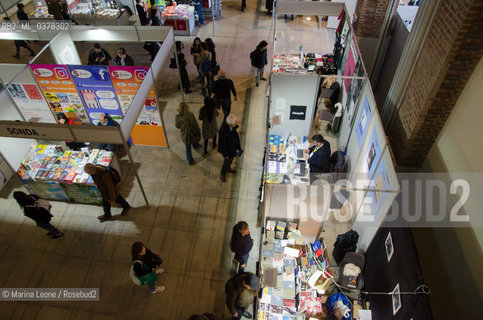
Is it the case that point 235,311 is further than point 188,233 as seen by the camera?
No

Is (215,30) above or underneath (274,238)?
above

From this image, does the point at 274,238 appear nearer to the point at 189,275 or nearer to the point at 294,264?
the point at 294,264

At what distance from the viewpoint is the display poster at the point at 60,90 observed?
6.34m

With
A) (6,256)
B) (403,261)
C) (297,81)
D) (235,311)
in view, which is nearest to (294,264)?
(235,311)

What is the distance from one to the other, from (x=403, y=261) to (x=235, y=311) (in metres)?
2.26

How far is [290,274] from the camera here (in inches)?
185

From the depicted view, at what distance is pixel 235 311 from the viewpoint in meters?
4.17

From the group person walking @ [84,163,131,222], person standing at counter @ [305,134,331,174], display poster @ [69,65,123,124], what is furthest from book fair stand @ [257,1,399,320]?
display poster @ [69,65,123,124]

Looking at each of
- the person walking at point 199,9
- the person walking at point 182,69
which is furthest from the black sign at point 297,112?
the person walking at point 199,9

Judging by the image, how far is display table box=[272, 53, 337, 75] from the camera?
8.46 m

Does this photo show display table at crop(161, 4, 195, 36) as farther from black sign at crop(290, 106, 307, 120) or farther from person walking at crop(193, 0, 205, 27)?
black sign at crop(290, 106, 307, 120)

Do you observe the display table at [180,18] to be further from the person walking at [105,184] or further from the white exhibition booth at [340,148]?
the person walking at [105,184]

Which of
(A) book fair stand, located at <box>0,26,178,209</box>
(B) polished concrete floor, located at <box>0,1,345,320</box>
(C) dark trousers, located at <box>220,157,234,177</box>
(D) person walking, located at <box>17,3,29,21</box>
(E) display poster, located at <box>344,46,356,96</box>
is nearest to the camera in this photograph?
(B) polished concrete floor, located at <box>0,1,345,320</box>

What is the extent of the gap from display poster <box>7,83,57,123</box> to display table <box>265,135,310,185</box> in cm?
490
